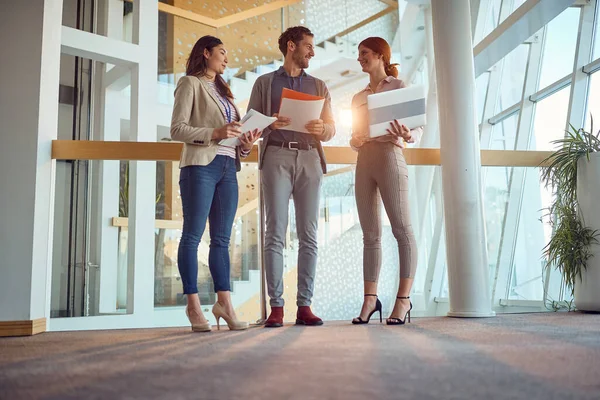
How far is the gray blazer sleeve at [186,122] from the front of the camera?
8.34 feet

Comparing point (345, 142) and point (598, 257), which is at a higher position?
point (345, 142)

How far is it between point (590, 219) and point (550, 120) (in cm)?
207

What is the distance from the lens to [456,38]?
3.18 metres

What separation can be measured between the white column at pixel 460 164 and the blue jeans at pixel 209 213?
1.20m

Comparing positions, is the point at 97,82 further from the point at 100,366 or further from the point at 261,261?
the point at 100,366

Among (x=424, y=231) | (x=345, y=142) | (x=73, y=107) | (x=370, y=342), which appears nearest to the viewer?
(x=370, y=342)

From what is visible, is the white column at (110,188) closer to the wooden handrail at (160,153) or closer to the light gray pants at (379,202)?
the wooden handrail at (160,153)

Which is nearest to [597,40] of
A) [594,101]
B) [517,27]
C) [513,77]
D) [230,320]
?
[594,101]

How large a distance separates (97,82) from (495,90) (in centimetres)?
426

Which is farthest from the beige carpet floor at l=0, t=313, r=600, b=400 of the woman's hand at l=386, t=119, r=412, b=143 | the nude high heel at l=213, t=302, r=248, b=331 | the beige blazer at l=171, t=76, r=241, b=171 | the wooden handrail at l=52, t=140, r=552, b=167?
the wooden handrail at l=52, t=140, r=552, b=167

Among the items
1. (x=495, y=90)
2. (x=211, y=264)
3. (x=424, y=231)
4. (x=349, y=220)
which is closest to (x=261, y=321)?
(x=211, y=264)

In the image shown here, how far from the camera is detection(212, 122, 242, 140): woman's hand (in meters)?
2.49

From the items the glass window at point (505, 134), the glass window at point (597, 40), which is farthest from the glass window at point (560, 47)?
the glass window at point (505, 134)

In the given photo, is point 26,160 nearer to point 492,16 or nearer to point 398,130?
point 398,130
